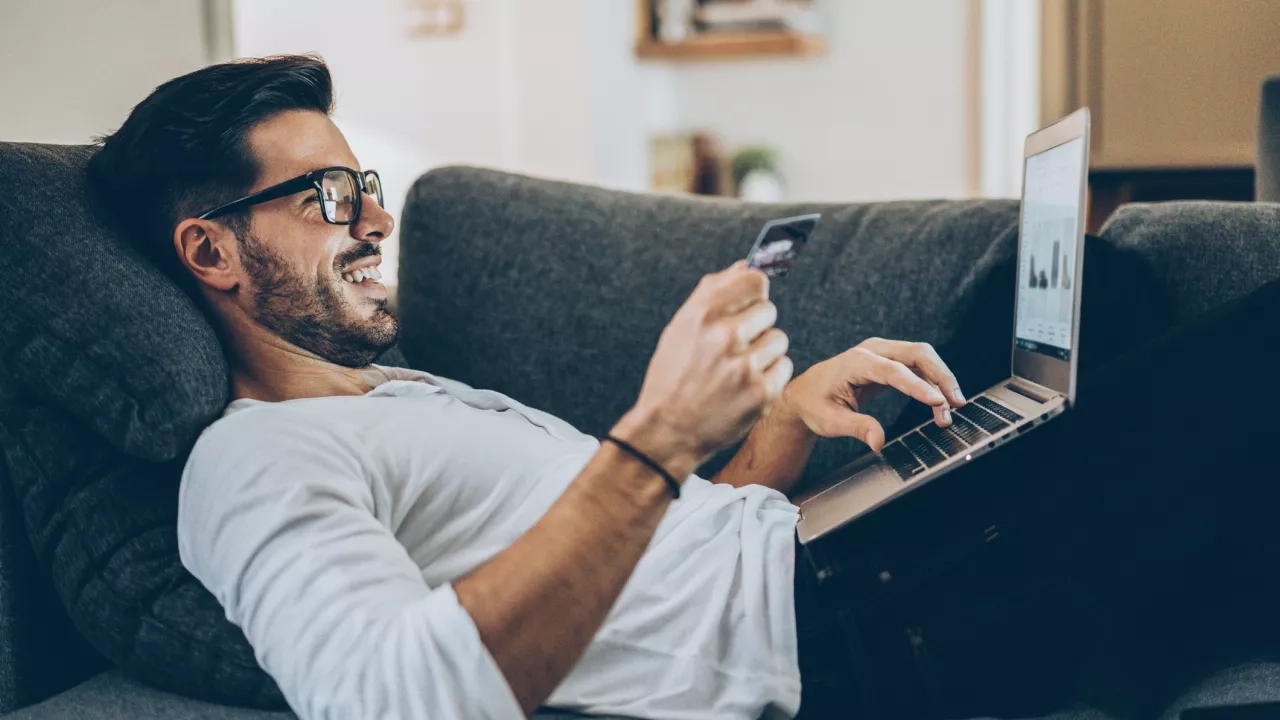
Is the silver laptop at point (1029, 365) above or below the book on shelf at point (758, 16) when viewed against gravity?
below

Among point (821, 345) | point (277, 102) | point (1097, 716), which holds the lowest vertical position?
point (1097, 716)

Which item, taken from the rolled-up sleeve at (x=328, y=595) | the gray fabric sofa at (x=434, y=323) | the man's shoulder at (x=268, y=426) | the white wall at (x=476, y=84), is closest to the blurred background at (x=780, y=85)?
the white wall at (x=476, y=84)

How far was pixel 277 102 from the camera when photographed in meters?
1.16

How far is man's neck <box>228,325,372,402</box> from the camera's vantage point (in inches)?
45.1

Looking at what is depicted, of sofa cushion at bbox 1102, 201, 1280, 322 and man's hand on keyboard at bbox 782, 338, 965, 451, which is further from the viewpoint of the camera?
sofa cushion at bbox 1102, 201, 1280, 322

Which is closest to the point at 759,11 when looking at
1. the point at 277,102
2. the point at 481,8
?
the point at 481,8

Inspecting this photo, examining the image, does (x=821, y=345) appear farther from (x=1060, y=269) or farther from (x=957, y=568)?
(x=957, y=568)

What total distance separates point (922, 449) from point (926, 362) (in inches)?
4.8

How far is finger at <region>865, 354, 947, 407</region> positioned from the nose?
21.3 inches

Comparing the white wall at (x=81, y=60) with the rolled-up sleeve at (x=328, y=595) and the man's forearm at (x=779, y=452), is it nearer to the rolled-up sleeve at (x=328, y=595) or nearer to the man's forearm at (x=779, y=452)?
the rolled-up sleeve at (x=328, y=595)

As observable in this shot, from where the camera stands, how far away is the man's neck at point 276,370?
1.14 m

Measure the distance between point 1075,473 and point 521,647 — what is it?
52cm

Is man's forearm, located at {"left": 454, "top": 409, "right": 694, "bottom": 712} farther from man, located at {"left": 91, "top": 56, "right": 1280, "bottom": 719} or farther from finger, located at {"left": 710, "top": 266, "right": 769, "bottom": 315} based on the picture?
finger, located at {"left": 710, "top": 266, "right": 769, "bottom": 315}

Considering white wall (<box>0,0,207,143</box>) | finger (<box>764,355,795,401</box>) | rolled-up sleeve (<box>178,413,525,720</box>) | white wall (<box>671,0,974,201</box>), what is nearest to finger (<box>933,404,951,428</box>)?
finger (<box>764,355,795,401</box>)
